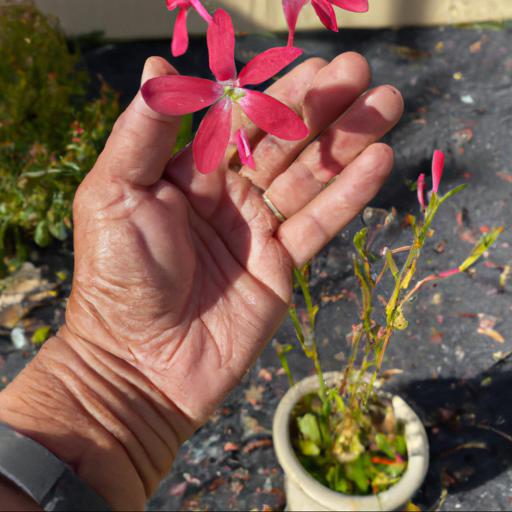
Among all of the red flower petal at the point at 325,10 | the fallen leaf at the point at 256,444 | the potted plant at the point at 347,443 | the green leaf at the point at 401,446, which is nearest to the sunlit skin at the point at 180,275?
the potted plant at the point at 347,443

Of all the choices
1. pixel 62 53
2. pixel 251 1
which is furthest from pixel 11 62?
pixel 251 1

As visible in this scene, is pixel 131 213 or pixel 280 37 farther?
pixel 280 37

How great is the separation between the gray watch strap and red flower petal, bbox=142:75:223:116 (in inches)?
19.5

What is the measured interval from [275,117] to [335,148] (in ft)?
0.85

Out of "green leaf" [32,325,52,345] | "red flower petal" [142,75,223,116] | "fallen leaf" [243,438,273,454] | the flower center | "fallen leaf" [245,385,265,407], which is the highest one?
"red flower petal" [142,75,223,116]

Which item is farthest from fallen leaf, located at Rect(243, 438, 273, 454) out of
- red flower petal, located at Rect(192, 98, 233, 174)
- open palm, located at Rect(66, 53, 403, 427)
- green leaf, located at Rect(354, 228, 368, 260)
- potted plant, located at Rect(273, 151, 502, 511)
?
red flower petal, located at Rect(192, 98, 233, 174)

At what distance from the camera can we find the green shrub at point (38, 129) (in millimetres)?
1581

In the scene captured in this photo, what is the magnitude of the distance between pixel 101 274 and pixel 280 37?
22.1 inches

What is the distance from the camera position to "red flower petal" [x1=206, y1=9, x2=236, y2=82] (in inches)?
25.6

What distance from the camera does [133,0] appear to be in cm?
187

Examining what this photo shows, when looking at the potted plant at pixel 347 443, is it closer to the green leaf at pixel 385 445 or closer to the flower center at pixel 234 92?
the green leaf at pixel 385 445

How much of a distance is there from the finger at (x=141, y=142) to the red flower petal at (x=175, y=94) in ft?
0.18

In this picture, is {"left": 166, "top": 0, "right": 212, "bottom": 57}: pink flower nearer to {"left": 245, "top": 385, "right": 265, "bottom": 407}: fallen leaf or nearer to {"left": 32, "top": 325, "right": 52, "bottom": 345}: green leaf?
{"left": 245, "top": 385, "right": 265, "bottom": 407}: fallen leaf

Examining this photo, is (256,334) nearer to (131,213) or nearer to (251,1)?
(131,213)
